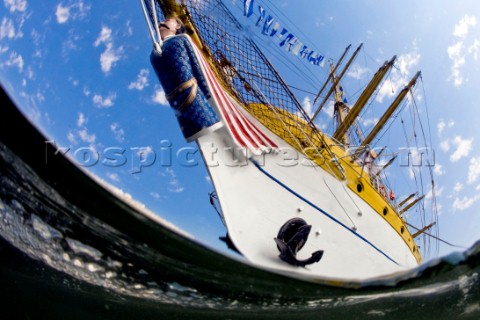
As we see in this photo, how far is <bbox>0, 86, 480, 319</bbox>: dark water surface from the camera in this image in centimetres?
229

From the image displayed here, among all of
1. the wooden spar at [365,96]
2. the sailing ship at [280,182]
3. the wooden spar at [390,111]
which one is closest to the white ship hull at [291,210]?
the sailing ship at [280,182]

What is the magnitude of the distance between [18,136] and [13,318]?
2.57 m

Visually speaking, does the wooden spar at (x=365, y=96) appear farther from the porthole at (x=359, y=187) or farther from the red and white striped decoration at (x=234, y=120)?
the red and white striped decoration at (x=234, y=120)

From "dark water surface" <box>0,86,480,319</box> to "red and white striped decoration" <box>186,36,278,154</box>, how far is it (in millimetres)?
1608

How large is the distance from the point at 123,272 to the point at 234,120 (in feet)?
6.55

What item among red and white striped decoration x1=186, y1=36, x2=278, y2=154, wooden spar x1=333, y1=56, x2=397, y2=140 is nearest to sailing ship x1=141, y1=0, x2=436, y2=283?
red and white striped decoration x1=186, y1=36, x2=278, y2=154

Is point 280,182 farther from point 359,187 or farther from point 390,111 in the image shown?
point 390,111

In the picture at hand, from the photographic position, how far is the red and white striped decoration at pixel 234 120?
3.55 m

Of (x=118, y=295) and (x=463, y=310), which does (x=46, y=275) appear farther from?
(x=463, y=310)

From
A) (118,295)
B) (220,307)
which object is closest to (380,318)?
(220,307)

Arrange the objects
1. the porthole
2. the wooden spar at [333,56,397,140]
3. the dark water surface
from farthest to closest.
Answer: the wooden spar at [333,56,397,140]
the porthole
the dark water surface

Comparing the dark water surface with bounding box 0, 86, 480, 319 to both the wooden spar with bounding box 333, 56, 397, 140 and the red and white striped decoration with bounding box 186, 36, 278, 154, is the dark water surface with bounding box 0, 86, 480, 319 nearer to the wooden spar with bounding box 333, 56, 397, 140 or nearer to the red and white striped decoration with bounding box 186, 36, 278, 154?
the red and white striped decoration with bounding box 186, 36, 278, 154

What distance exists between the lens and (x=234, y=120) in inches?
151

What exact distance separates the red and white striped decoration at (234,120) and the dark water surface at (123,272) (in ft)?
5.27
